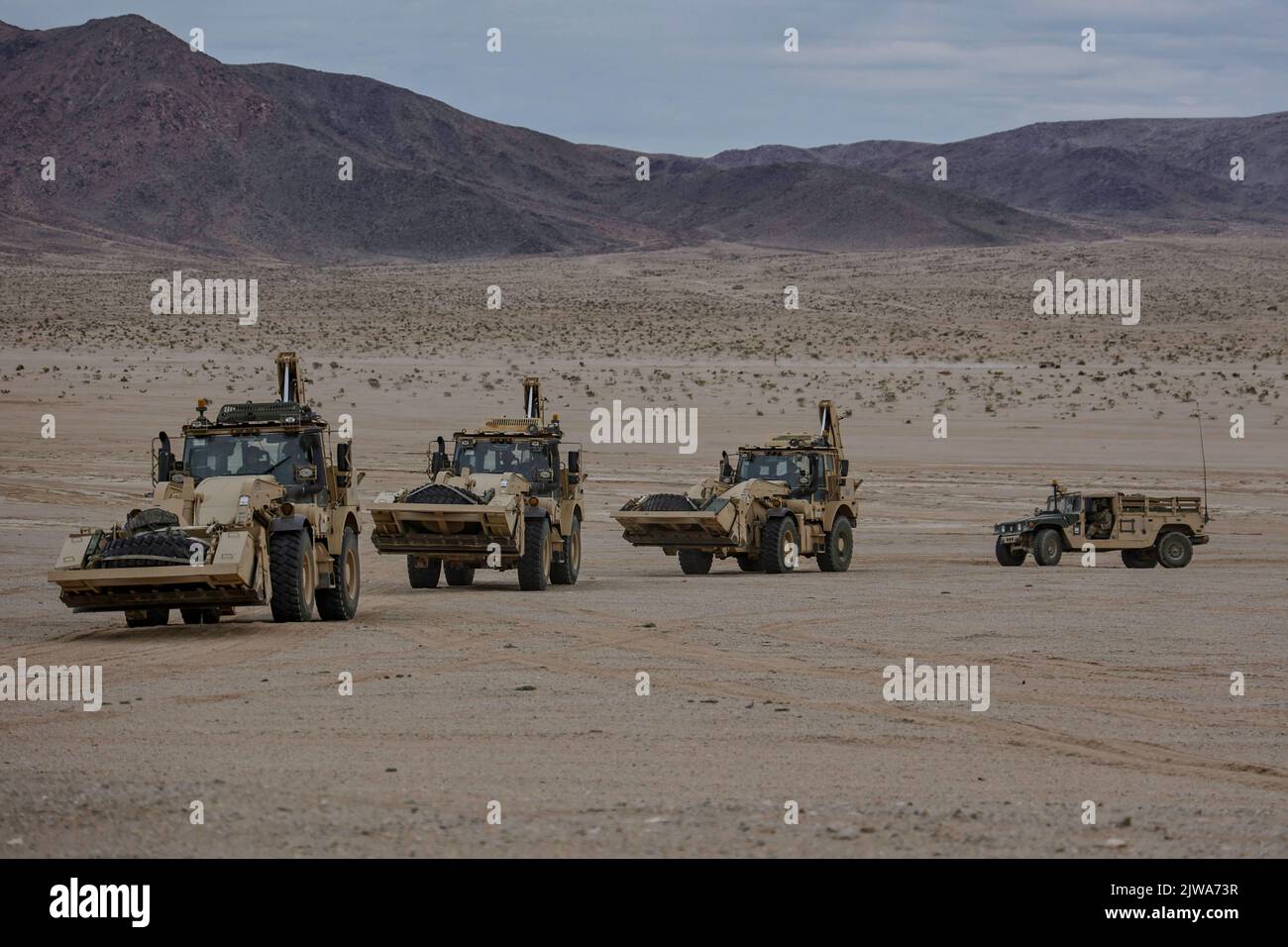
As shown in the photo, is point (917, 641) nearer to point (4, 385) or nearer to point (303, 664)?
point (303, 664)

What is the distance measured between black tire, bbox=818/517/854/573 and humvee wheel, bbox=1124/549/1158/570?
483cm

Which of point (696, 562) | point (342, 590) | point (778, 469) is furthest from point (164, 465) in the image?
point (778, 469)

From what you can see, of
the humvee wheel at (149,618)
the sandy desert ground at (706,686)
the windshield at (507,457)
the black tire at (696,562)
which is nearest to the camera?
the sandy desert ground at (706,686)

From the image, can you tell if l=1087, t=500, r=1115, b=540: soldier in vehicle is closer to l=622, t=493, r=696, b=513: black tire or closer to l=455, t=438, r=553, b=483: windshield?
l=622, t=493, r=696, b=513: black tire

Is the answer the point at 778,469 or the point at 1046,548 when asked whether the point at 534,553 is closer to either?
the point at 778,469

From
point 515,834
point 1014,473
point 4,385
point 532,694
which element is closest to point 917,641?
point 532,694

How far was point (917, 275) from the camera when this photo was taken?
115 m

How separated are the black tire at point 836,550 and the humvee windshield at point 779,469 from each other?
88 centimetres

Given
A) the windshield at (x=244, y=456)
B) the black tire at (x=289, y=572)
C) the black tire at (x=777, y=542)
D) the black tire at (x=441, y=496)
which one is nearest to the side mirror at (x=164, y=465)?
the windshield at (x=244, y=456)

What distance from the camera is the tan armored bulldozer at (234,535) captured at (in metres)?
16.8

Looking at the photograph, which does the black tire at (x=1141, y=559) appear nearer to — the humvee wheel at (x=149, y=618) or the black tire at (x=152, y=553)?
the humvee wheel at (x=149, y=618)

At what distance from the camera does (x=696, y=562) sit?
2772 centimetres

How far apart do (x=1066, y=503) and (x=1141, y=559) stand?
1.49m

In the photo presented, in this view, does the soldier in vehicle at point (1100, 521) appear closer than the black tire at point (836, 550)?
No
